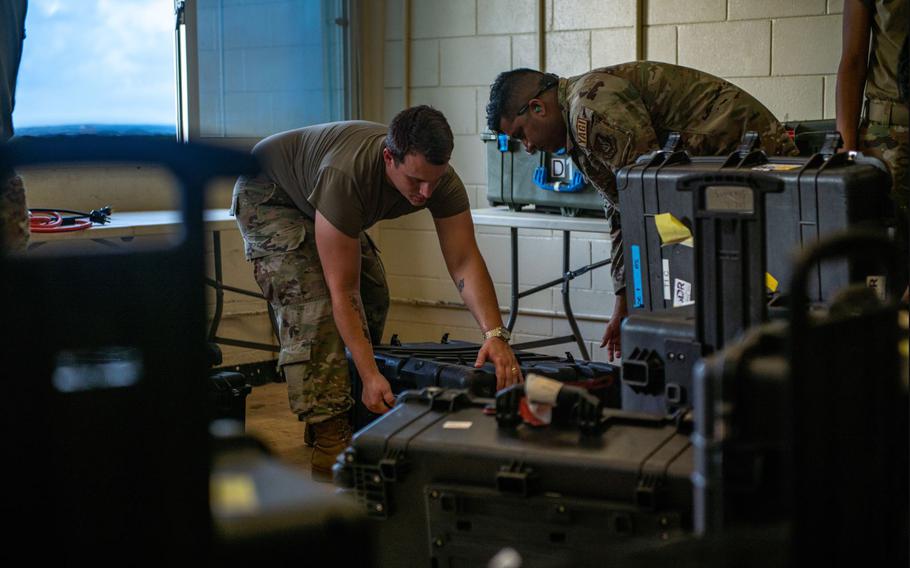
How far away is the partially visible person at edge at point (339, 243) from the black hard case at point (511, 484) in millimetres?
1025

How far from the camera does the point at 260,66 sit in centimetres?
473

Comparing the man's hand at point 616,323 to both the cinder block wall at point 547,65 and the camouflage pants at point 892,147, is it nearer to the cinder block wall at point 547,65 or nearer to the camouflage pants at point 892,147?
the camouflage pants at point 892,147

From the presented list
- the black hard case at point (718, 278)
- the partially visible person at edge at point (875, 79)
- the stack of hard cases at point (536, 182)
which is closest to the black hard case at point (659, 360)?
the black hard case at point (718, 278)

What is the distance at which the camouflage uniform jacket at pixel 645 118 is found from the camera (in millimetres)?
2732

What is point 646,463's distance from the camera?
1.52 meters

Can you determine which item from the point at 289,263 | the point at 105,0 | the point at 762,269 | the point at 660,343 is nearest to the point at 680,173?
the point at 660,343

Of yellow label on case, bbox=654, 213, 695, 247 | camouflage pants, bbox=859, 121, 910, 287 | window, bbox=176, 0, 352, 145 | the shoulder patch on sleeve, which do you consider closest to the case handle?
yellow label on case, bbox=654, 213, 695, 247

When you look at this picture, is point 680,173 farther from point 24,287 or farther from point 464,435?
point 24,287

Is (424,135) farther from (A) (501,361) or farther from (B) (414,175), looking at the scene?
(A) (501,361)

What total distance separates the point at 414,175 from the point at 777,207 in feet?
3.09

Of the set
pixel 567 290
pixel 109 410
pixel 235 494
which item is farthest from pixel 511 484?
pixel 567 290

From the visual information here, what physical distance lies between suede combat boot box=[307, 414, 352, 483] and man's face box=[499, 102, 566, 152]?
920mm

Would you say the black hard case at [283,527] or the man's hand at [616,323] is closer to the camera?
the black hard case at [283,527]

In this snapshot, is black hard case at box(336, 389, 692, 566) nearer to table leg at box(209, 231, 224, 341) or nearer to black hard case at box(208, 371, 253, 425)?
black hard case at box(208, 371, 253, 425)
